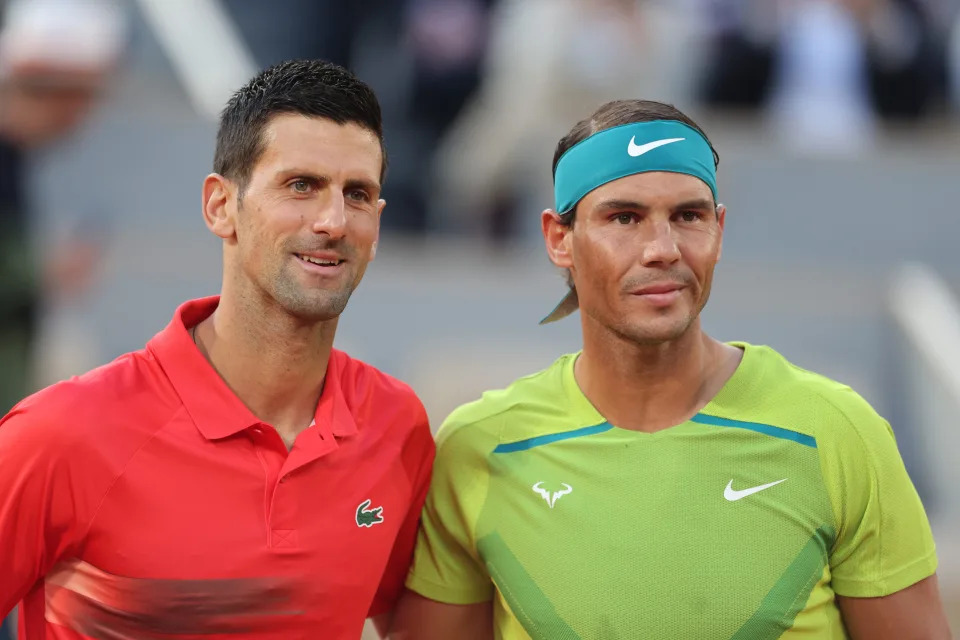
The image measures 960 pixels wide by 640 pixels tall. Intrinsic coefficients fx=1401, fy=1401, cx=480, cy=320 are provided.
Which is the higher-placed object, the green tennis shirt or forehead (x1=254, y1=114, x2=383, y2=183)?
forehead (x1=254, y1=114, x2=383, y2=183)

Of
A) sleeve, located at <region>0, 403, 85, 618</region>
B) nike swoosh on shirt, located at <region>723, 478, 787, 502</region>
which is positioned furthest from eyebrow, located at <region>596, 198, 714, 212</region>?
sleeve, located at <region>0, 403, 85, 618</region>

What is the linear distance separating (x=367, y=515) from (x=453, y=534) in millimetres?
295

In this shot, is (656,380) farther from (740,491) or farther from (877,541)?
(877,541)

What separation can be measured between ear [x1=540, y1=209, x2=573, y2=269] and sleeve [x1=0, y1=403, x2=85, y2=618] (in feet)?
4.80

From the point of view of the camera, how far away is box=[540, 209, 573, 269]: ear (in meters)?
3.93

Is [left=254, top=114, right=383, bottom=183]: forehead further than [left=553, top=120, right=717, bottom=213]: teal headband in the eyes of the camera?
No

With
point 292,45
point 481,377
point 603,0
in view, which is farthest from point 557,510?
point 292,45

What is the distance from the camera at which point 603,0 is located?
29.5 ft

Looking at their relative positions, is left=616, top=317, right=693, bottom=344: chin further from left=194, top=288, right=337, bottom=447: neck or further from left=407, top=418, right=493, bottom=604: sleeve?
left=194, top=288, right=337, bottom=447: neck

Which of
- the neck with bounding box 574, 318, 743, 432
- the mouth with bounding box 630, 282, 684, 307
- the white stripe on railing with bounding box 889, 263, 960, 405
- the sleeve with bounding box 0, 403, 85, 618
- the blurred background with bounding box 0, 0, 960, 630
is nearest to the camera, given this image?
the sleeve with bounding box 0, 403, 85, 618

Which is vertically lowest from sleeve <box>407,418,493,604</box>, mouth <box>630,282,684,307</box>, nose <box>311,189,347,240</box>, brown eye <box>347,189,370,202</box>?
sleeve <box>407,418,493,604</box>

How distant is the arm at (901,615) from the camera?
140 inches

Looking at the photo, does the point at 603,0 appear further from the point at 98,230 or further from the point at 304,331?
the point at 304,331

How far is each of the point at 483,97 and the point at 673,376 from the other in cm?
610
